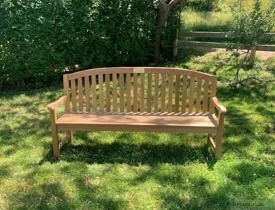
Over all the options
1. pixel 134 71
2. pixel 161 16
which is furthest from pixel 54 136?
pixel 161 16

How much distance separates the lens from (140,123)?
16.9ft

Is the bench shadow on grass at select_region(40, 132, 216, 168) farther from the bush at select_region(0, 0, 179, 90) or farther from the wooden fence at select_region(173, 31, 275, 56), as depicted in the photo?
the wooden fence at select_region(173, 31, 275, 56)

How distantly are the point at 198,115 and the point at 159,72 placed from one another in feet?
2.60

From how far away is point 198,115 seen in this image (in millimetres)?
5559

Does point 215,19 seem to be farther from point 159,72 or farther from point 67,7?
point 159,72

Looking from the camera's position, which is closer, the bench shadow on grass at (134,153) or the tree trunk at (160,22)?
the bench shadow on grass at (134,153)

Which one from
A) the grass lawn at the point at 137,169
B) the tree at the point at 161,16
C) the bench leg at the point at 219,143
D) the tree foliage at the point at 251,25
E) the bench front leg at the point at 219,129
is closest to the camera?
the grass lawn at the point at 137,169

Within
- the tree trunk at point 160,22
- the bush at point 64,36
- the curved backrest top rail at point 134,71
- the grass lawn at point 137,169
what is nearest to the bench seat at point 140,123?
the grass lawn at point 137,169

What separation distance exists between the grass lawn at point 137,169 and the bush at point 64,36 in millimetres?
1897

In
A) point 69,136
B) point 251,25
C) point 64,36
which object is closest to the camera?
point 69,136

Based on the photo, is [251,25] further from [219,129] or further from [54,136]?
[54,136]

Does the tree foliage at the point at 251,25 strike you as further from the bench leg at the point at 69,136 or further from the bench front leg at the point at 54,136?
the bench front leg at the point at 54,136

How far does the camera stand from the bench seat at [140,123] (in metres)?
5.08

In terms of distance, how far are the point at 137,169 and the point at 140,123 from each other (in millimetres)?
586
